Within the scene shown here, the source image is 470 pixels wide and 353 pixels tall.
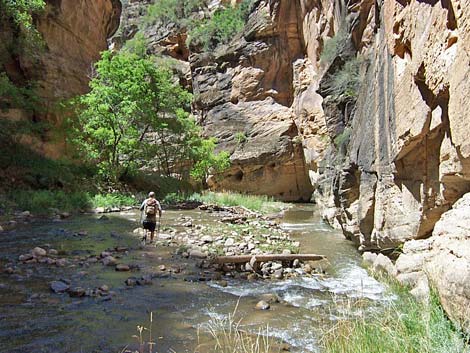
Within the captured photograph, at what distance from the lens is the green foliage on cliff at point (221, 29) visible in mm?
32250

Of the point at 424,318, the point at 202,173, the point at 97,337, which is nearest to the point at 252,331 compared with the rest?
the point at 97,337

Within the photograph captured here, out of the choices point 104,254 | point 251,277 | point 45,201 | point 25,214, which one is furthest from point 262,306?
point 45,201

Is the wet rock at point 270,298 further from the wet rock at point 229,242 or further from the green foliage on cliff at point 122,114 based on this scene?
the green foliage on cliff at point 122,114

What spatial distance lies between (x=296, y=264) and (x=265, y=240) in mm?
2433

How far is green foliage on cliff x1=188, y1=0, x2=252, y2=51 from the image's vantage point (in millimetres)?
32250

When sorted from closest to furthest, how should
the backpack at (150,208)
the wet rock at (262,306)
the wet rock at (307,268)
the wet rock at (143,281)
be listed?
1. the wet rock at (262,306)
2. the wet rock at (143,281)
3. the wet rock at (307,268)
4. the backpack at (150,208)

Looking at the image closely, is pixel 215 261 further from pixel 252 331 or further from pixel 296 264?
pixel 252 331

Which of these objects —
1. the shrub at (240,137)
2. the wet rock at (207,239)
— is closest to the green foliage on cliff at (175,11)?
the shrub at (240,137)

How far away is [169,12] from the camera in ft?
125

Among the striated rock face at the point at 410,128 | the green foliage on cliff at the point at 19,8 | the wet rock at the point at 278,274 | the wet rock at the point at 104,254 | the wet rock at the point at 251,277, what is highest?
the green foliage on cliff at the point at 19,8

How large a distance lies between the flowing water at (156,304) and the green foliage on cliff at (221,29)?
87.4ft

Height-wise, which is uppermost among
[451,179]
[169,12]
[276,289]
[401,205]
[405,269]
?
[169,12]

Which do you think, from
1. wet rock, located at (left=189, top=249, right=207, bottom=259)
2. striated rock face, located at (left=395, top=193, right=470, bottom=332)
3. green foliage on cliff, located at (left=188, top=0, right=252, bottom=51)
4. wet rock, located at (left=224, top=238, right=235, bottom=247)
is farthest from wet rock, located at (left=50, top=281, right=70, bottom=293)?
green foliage on cliff, located at (left=188, top=0, right=252, bottom=51)

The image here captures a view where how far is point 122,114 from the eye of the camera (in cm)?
2069
